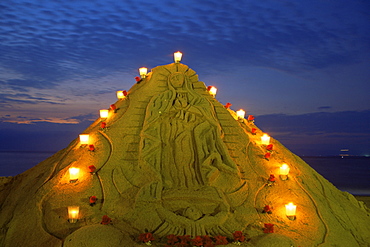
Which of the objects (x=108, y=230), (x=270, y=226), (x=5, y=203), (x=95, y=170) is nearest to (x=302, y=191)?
(x=270, y=226)

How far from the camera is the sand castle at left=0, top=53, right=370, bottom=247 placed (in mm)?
6664

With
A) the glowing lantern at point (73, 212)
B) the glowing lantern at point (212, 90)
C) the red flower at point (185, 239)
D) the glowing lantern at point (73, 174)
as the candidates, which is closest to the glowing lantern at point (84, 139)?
the glowing lantern at point (73, 174)

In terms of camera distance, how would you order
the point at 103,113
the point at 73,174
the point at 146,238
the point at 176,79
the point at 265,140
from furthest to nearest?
the point at 176,79 < the point at 103,113 < the point at 265,140 < the point at 73,174 < the point at 146,238

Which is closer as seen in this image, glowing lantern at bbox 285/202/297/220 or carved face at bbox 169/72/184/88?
glowing lantern at bbox 285/202/297/220

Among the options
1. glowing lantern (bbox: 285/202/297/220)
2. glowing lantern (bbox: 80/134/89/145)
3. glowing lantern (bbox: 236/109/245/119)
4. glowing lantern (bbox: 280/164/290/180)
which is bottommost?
glowing lantern (bbox: 285/202/297/220)

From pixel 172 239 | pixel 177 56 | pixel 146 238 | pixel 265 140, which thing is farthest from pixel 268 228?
pixel 177 56

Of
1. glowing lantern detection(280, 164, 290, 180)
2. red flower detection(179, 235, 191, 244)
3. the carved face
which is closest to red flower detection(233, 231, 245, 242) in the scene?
red flower detection(179, 235, 191, 244)

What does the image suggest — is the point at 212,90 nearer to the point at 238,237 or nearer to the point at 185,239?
the point at 238,237

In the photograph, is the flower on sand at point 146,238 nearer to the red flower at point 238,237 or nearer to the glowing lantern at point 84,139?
the red flower at point 238,237

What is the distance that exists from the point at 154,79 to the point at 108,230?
21.0 ft

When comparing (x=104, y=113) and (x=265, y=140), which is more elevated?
(x=104, y=113)

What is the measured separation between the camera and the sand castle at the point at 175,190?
6.66 metres

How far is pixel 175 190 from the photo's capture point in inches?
298

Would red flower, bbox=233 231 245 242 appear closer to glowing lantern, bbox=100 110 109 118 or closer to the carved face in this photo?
the carved face
